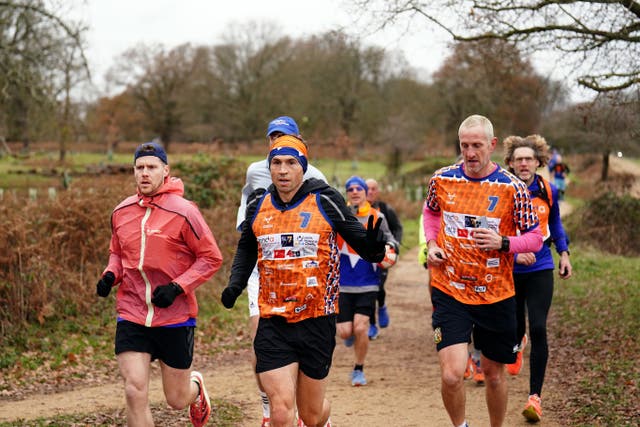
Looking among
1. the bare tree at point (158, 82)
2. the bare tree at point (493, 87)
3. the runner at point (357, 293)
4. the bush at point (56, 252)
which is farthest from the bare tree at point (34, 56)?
the bare tree at point (158, 82)

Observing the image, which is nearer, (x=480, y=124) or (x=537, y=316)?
(x=480, y=124)

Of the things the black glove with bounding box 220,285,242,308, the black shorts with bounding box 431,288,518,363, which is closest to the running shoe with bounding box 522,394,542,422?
the black shorts with bounding box 431,288,518,363

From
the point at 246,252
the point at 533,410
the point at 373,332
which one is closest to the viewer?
the point at 246,252

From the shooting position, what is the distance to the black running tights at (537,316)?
22.5ft

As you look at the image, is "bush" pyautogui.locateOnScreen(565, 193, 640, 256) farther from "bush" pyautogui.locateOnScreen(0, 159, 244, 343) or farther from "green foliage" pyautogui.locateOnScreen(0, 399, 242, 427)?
"green foliage" pyautogui.locateOnScreen(0, 399, 242, 427)

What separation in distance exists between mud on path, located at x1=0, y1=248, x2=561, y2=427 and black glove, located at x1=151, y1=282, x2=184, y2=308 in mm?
2233

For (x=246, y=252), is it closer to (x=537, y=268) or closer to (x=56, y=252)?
(x=537, y=268)

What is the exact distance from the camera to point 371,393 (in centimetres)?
820

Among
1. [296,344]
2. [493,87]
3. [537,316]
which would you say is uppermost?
[493,87]

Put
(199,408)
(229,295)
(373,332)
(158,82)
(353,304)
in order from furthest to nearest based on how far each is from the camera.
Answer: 1. (158,82)
2. (373,332)
3. (353,304)
4. (199,408)
5. (229,295)

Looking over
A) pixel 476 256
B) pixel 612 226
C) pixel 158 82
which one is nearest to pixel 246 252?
pixel 476 256

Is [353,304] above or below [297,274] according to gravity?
below

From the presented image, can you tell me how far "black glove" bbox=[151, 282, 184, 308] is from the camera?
5094 mm

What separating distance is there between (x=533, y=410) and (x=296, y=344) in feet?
9.50
